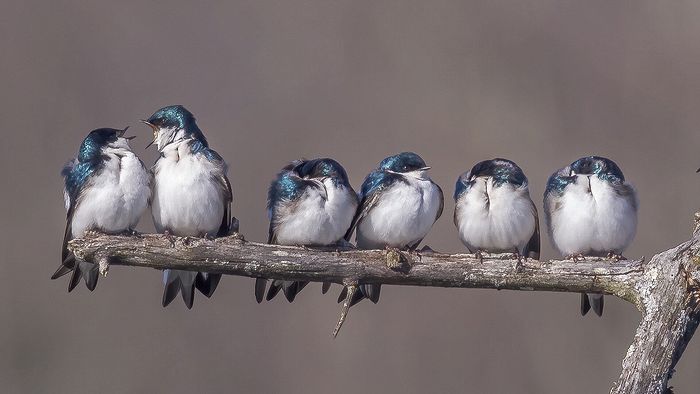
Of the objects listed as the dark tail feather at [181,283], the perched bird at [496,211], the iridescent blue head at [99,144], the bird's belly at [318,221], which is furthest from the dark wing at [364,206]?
the iridescent blue head at [99,144]

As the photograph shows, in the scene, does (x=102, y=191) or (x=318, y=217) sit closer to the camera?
(x=102, y=191)

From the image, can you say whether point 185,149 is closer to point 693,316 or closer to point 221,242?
point 221,242

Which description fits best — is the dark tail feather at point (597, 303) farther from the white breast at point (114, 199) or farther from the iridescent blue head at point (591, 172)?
the white breast at point (114, 199)

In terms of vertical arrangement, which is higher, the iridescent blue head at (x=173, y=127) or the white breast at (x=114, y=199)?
the iridescent blue head at (x=173, y=127)

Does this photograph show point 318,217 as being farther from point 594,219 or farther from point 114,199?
point 594,219

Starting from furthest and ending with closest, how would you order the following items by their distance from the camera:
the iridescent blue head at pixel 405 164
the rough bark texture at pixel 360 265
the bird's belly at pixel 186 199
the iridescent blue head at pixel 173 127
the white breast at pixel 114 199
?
the iridescent blue head at pixel 405 164 → the iridescent blue head at pixel 173 127 → the bird's belly at pixel 186 199 → the white breast at pixel 114 199 → the rough bark texture at pixel 360 265

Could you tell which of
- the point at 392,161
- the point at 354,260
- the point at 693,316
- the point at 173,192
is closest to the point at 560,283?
the point at 693,316

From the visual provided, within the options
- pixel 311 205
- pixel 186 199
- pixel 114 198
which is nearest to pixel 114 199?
pixel 114 198
